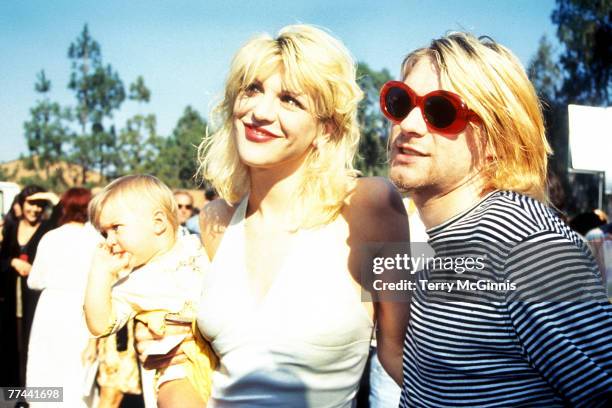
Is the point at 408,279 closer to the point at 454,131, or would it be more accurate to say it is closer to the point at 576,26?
the point at 454,131

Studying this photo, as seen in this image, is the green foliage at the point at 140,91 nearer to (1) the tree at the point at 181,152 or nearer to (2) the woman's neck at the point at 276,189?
(1) the tree at the point at 181,152

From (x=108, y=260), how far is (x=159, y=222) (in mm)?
326

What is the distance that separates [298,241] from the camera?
193 cm

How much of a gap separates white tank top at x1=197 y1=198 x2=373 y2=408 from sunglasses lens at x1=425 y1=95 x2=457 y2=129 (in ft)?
1.90

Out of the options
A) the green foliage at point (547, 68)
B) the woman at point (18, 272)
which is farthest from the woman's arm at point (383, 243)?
the green foliage at point (547, 68)

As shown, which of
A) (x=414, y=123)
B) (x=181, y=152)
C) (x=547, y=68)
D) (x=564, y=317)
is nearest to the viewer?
(x=564, y=317)

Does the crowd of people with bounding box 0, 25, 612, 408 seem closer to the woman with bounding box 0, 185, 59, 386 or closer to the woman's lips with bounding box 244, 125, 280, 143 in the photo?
the woman's lips with bounding box 244, 125, 280, 143

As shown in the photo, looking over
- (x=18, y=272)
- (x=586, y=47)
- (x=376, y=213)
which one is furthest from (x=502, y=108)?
(x=586, y=47)

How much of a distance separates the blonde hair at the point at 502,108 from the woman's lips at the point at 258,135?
0.63m

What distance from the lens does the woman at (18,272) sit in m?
5.68

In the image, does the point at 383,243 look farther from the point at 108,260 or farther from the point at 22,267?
the point at 22,267

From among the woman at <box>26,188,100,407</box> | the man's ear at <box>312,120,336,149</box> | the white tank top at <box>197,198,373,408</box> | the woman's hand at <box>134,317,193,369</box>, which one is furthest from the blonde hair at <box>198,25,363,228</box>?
the woman at <box>26,188,100,407</box>

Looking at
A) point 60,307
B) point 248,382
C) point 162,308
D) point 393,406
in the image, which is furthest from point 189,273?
point 60,307

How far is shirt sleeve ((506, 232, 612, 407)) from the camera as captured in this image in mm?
1103
